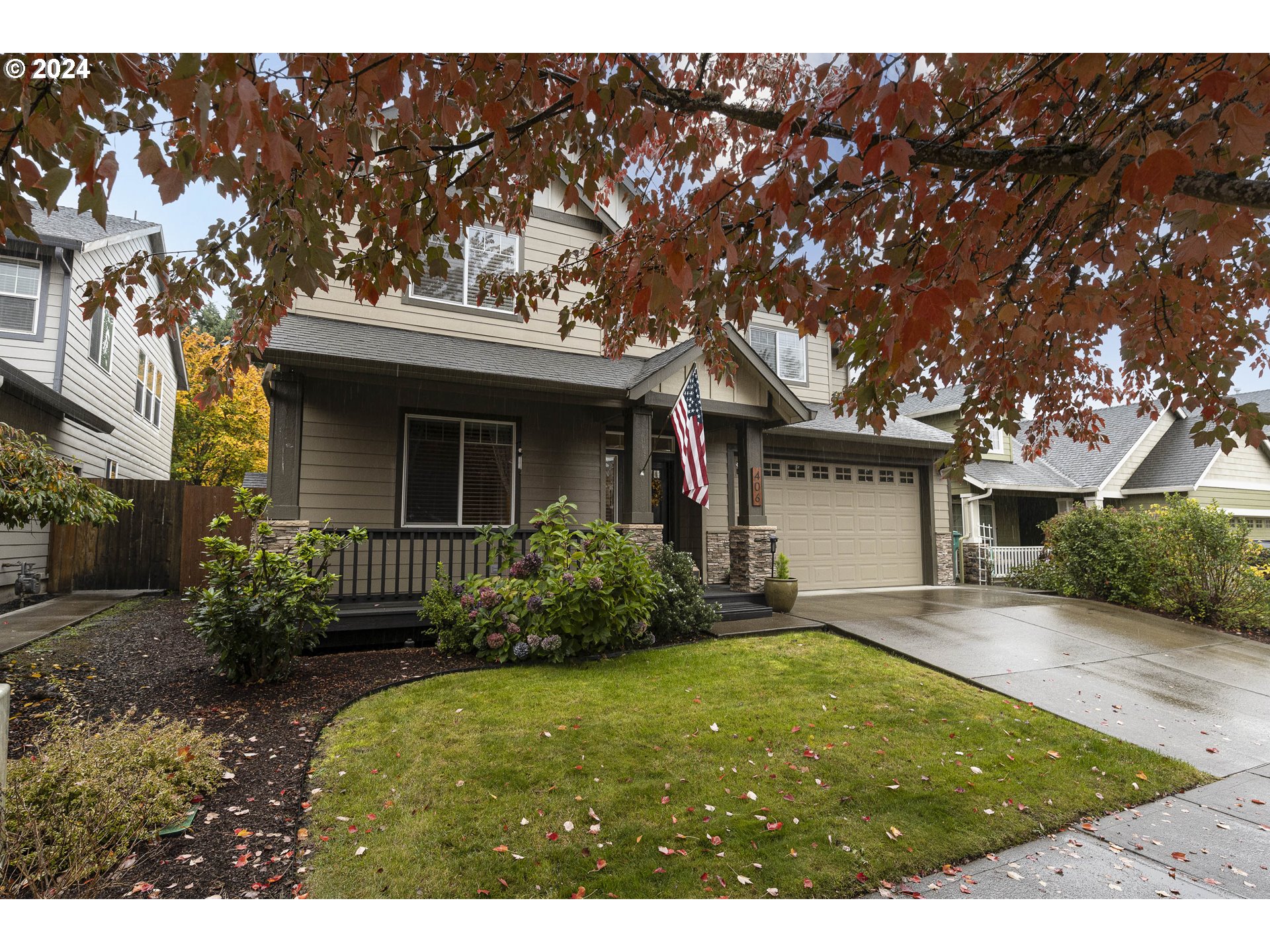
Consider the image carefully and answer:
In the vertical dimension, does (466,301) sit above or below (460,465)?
above

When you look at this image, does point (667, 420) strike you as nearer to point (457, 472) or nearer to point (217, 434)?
point (457, 472)

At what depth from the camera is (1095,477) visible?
17.1 metres

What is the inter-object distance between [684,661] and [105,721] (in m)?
4.67

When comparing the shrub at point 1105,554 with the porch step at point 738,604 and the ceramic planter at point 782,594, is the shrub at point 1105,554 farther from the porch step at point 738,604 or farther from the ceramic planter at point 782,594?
the porch step at point 738,604

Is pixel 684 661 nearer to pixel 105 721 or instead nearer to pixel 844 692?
pixel 844 692

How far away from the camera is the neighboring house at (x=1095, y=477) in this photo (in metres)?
16.4

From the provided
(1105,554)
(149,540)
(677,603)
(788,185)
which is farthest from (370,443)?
(1105,554)

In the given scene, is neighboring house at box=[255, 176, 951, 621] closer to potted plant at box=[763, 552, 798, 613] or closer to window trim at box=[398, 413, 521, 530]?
window trim at box=[398, 413, 521, 530]

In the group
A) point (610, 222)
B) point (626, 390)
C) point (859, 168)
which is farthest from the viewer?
point (610, 222)

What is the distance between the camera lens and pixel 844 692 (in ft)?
18.0

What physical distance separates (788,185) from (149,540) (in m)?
13.9

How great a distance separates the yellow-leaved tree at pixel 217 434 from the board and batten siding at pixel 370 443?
14.9 m

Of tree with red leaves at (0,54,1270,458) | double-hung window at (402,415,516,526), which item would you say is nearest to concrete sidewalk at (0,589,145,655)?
double-hung window at (402,415,516,526)
